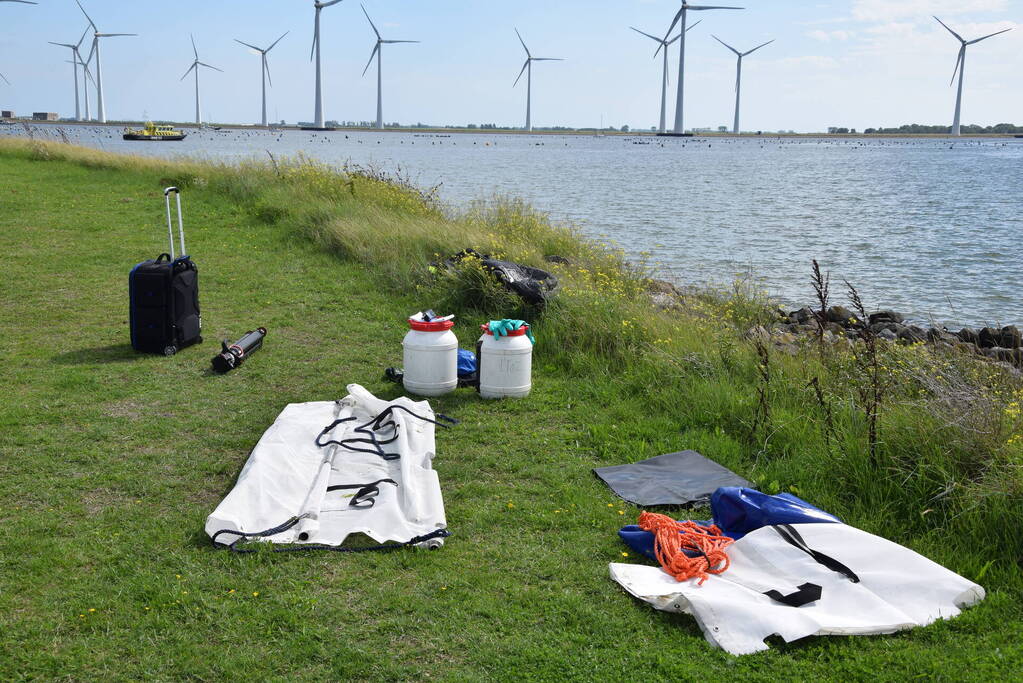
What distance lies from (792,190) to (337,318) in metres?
44.6

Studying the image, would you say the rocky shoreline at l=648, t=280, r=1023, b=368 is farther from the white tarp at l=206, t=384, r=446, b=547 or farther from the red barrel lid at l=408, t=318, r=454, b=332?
the white tarp at l=206, t=384, r=446, b=547

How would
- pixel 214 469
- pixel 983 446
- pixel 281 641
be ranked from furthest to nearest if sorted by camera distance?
1. pixel 214 469
2. pixel 983 446
3. pixel 281 641

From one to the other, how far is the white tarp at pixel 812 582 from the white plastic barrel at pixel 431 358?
133 inches

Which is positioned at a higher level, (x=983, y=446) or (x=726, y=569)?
(x=983, y=446)

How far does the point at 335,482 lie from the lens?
546 cm

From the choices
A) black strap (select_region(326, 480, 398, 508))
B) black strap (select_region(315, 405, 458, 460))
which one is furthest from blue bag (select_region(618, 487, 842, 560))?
black strap (select_region(315, 405, 458, 460))

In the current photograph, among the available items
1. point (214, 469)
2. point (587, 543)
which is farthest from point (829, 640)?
point (214, 469)

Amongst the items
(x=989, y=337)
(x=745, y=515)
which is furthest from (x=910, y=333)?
(x=745, y=515)

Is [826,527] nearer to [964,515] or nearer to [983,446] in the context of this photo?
[964,515]

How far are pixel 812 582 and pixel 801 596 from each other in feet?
0.56

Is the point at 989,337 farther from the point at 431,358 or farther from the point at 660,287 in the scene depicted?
the point at 431,358

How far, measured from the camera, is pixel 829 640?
3.87 m

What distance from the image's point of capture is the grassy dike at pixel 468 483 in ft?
12.3

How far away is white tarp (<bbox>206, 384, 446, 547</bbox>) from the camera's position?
4793 millimetres
